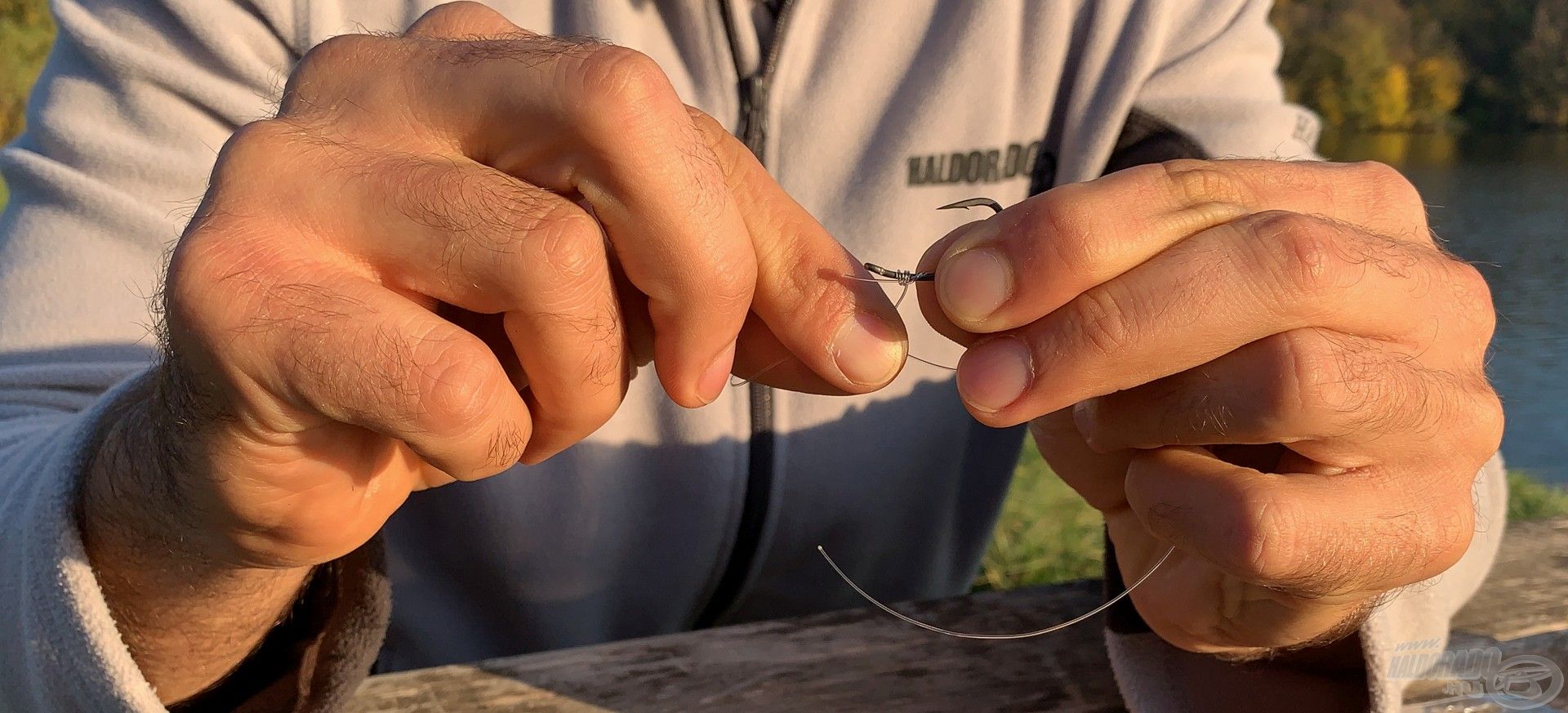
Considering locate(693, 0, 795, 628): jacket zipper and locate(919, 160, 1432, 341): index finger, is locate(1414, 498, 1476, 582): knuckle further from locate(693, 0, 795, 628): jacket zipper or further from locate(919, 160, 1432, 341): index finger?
locate(693, 0, 795, 628): jacket zipper

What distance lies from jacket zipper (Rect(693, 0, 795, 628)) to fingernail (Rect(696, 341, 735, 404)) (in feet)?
2.45

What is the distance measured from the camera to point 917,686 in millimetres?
1222

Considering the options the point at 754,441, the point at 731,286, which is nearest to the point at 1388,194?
the point at 731,286

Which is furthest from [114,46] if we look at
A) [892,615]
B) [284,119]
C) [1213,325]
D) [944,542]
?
[944,542]

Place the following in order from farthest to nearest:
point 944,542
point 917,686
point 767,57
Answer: point 944,542 < point 767,57 < point 917,686

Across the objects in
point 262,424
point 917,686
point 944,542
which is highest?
point 262,424

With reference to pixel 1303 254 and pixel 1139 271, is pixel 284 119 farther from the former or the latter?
pixel 1303 254

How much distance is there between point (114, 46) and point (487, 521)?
96 centimetres

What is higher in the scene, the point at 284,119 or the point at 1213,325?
the point at 284,119

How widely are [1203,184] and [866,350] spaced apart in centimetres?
38

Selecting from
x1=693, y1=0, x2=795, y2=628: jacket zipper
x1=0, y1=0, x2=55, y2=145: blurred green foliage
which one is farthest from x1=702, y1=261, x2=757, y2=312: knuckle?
x1=0, y1=0, x2=55, y2=145: blurred green foliage

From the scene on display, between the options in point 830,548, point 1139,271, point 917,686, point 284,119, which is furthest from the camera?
point 830,548

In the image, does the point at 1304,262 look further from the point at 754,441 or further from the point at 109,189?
the point at 109,189

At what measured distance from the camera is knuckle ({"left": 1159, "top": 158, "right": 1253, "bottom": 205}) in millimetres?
1021
